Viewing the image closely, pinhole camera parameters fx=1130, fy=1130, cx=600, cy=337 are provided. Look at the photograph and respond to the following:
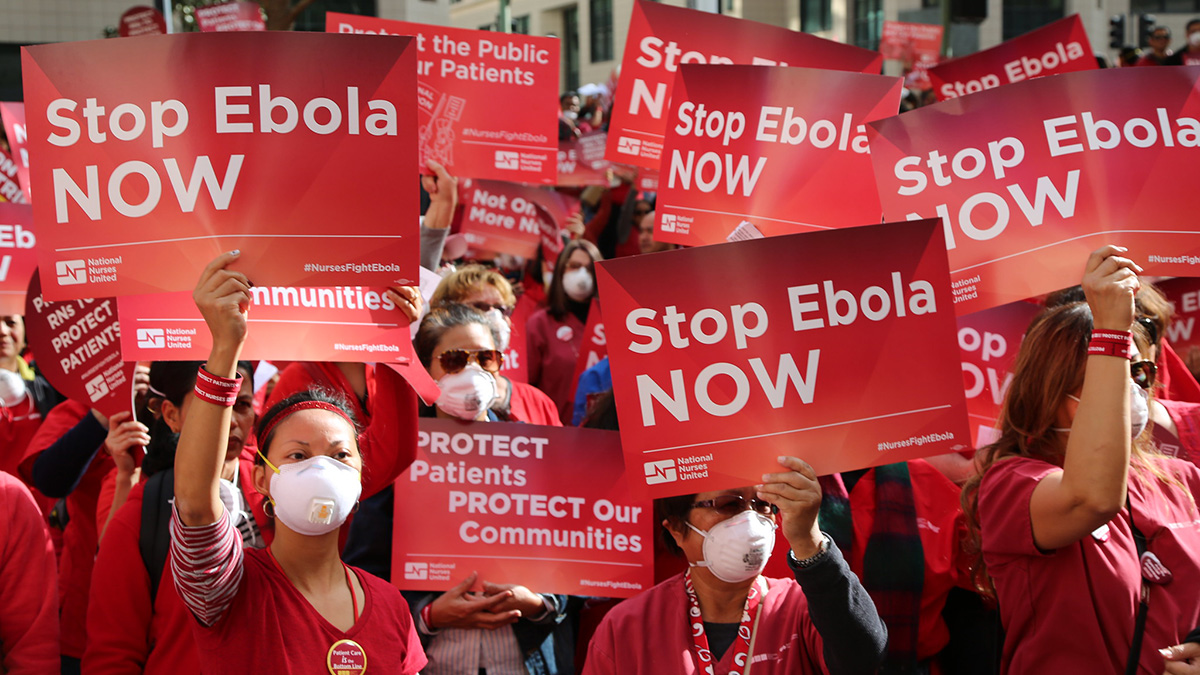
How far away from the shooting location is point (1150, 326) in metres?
3.57

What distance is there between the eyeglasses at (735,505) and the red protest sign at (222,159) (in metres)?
0.98

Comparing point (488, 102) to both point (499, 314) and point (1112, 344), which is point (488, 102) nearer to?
point (499, 314)

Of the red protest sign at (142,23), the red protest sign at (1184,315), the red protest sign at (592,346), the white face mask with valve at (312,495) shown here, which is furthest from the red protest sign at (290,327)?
the red protest sign at (142,23)

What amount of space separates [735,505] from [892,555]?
0.73 metres

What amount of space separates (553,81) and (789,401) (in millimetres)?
3270

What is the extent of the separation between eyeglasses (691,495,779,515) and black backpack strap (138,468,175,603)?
4.65 ft

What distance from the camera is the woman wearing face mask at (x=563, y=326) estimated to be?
6.35 metres

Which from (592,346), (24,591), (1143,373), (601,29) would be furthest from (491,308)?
(601,29)

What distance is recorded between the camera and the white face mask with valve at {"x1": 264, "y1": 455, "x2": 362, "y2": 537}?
2785mm

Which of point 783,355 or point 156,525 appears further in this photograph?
point 156,525

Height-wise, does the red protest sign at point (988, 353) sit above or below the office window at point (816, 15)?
below

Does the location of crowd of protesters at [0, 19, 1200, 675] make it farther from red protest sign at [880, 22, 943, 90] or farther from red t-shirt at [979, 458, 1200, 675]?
red protest sign at [880, 22, 943, 90]

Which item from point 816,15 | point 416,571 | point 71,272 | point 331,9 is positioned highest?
point 816,15

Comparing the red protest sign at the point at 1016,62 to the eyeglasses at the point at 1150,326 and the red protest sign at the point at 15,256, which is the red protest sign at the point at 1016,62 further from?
the red protest sign at the point at 15,256
